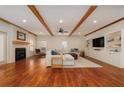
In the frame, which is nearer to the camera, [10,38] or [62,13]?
[62,13]

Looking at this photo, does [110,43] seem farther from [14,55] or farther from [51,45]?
[51,45]

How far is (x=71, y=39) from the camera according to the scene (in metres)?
14.9

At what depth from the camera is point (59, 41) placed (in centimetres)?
1498

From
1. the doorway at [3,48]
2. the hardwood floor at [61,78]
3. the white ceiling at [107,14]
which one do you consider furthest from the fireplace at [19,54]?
the white ceiling at [107,14]

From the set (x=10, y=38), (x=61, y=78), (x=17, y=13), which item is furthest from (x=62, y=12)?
(x=10, y=38)

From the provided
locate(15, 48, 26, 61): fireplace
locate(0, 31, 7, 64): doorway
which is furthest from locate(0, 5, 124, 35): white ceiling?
locate(15, 48, 26, 61): fireplace

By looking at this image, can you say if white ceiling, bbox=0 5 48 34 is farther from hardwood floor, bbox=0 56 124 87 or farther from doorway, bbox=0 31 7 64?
hardwood floor, bbox=0 56 124 87

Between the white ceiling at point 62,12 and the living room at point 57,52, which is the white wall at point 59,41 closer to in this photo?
the living room at point 57,52

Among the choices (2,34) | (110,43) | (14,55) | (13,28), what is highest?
(13,28)

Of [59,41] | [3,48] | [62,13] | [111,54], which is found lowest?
[111,54]

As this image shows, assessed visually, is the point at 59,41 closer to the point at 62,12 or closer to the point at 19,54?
the point at 19,54

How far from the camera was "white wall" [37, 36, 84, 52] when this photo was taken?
14836mm
